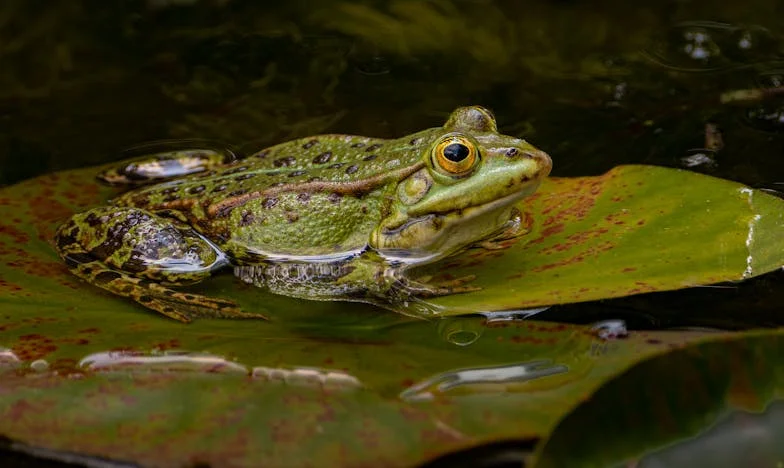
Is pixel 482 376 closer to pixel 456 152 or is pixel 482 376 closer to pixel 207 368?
pixel 207 368

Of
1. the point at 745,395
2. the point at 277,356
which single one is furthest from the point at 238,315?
the point at 745,395

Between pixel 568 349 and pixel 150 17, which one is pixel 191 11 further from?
pixel 568 349

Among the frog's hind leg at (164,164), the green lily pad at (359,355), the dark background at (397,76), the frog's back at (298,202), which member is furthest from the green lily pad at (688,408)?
the frog's hind leg at (164,164)

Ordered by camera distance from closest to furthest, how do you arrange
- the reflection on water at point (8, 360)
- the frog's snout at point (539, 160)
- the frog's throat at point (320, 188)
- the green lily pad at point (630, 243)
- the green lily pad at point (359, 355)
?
1. the green lily pad at point (359, 355)
2. the reflection on water at point (8, 360)
3. the green lily pad at point (630, 243)
4. the frog's snout at point (539, 160)
5. the frog's throat at point (320, 188)

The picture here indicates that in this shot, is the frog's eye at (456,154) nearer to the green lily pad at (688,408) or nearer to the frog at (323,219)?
the frog at (323,219)

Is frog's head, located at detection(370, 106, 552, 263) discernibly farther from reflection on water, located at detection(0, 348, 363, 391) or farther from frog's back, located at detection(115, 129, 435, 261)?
reflection on water, located at detection(0, 348, 363, 391)
